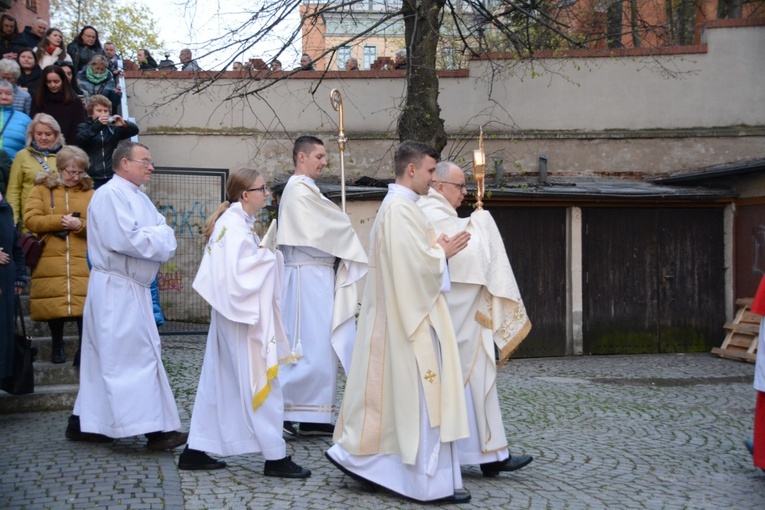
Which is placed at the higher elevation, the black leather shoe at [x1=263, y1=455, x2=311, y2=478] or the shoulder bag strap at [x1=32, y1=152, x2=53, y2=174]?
the shoulder bag strap at [x1=32, y1=152, x2=53, y2=174]

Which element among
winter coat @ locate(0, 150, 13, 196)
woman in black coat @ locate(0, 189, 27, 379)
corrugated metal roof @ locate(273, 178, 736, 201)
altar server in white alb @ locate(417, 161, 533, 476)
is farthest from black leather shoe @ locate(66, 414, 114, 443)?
corrugated metal roof @ locate(273, 178, 736, 201)

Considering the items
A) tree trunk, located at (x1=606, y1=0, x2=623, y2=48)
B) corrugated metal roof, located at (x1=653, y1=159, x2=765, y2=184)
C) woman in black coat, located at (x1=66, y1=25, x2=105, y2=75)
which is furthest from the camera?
tree trunk, located at (x1=606, y1=0, x2=623, y2=48)

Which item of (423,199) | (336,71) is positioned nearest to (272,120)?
(336,71)

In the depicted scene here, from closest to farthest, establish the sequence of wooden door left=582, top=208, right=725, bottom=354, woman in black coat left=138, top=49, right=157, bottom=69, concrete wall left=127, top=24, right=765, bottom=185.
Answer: wooden door left=582, top=208, right=725, bottom=354 → concrete wall left=127, top=24, right=765, bottom=185 → woman in black coat left=138, top=49, right=157, bottom=69

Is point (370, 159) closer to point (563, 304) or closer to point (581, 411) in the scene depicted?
point (563, 304)

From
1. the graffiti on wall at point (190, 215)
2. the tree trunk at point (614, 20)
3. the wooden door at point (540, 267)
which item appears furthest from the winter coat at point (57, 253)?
the tree trunk at point (614, 20)

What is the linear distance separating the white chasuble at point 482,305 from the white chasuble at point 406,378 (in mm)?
477

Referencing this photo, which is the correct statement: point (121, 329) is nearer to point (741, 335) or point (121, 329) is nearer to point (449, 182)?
point (449, 182)

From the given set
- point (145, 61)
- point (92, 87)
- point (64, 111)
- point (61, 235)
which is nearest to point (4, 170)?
point (64, 111)

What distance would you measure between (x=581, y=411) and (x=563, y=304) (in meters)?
5.80

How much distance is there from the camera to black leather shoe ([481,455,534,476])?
6180 mm

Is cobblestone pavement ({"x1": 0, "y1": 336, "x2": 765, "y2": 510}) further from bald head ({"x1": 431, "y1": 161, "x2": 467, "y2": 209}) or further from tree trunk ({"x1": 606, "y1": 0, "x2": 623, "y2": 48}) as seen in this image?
tree trunk ({"x1": 606, "y1": 0, "x2": 623, "y2": 48})

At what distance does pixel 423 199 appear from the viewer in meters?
6.35

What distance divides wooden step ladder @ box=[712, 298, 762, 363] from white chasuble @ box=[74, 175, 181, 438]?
9990mm
